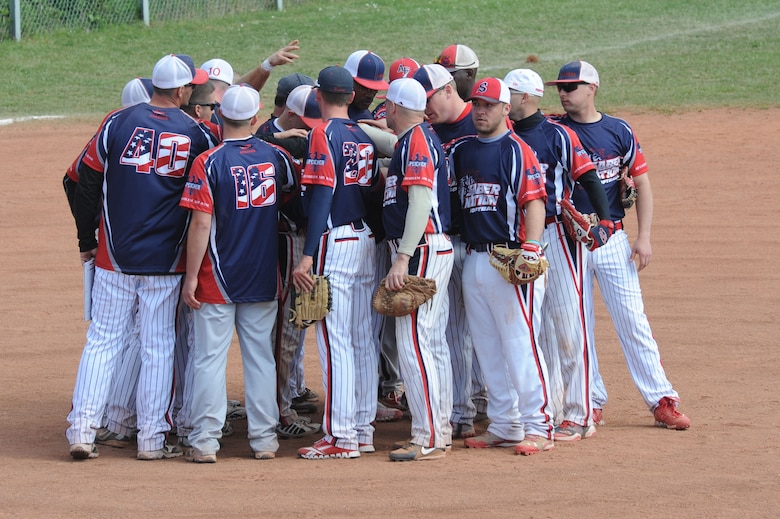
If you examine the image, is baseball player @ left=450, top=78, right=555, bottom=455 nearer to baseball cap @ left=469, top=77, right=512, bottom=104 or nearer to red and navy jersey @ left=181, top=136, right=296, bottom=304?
baseball cap @ left=469, top=77, right=512, bottom=104

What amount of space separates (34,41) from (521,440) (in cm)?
1982

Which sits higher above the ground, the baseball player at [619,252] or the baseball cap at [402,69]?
the baseball cap at [402,69]

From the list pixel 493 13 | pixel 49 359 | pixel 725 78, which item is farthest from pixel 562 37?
pixel 49 359

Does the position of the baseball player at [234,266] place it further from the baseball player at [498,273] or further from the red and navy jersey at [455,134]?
the baseball player at [498,273]

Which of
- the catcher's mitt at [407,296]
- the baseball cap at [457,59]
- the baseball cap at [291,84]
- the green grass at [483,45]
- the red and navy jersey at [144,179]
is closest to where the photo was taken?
the catcher's mitt at [407,296]

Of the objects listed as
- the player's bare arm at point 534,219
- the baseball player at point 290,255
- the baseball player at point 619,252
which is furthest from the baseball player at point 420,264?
the baseball player at point 619,252

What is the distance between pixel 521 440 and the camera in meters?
6.41

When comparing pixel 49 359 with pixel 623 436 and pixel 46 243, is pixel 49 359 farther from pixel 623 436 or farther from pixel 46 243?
pixel 623 436

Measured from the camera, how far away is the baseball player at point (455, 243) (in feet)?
21.4

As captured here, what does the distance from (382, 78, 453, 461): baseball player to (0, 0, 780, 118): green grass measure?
1193 cm

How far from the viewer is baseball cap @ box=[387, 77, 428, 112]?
614 cm

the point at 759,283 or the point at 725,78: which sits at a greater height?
the point at 725,78

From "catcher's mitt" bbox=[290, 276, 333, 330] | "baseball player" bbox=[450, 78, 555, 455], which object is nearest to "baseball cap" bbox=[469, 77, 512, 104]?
"baseball player" bbox=[450, 78, 555, 455]

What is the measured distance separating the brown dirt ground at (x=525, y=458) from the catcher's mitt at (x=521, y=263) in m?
1.05
